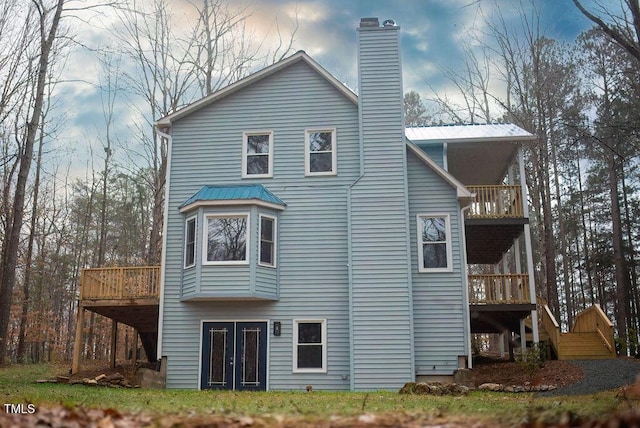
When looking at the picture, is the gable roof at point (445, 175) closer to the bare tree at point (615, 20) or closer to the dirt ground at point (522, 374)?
the dirt ground at point (522, 374)

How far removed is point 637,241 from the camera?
96.1 ft

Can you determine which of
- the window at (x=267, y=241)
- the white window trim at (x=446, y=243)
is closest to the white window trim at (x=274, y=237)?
the window at (x=267, y=241)

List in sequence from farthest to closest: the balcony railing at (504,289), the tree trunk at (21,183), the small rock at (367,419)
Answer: the tree trunk at (21,183) < the balcony railing at (504,289) < the small rock at (367,419)

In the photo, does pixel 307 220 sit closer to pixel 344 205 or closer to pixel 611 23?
pixel 344 205

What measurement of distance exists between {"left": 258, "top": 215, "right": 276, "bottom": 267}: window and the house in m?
0.04

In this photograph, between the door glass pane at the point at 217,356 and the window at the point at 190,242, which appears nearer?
the door glass pane at the point at 217,356

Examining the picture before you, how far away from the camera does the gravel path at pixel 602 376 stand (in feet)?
41.4

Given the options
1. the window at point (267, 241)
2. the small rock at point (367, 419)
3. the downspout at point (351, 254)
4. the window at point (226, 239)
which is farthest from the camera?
the window at point (267, 241)

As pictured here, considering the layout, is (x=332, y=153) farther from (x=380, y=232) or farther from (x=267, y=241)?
(x=267, y=241)

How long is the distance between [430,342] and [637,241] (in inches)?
696

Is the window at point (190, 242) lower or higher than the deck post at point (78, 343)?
higher

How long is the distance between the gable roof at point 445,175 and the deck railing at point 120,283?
724cm

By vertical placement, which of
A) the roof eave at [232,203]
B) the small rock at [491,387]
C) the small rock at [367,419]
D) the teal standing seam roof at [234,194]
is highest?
the teal standing seam roof at [234,194]

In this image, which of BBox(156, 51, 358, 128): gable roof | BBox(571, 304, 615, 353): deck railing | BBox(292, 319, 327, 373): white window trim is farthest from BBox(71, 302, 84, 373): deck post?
BBox(571, 304, 615, 353): deck railing
